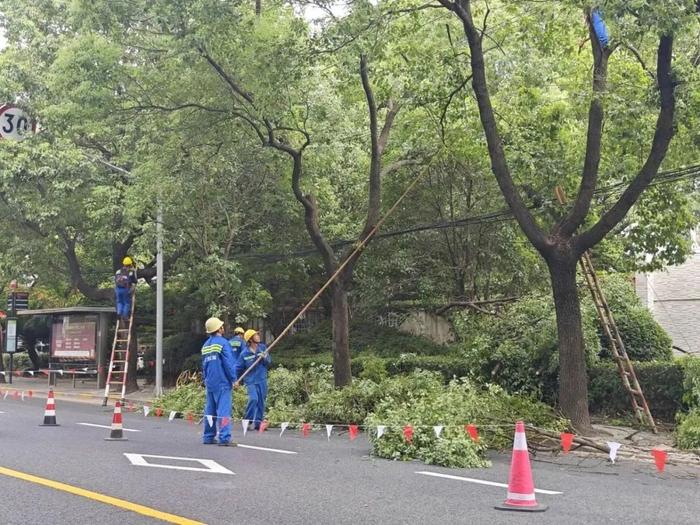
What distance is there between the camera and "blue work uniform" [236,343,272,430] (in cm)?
1400

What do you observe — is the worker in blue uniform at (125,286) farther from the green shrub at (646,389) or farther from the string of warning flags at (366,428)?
the green shrub at (646,389)

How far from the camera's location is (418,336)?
23734 millimetres

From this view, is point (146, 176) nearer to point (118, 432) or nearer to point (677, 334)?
point (118, 432)

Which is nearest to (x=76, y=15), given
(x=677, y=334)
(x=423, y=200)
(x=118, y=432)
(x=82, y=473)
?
(x=118, y=432)

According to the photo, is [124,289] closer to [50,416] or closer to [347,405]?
[50,416]

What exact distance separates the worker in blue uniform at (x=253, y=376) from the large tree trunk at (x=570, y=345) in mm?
5126

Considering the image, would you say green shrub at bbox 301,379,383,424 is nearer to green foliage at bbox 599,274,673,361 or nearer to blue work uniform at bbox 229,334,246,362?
blue work uniform at bbox 229,334,246,362

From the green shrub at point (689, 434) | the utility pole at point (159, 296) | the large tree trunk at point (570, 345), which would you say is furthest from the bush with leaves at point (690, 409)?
the utility pole at point (159, 296)

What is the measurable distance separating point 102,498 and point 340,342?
993 cm

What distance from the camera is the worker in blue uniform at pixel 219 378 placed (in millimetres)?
11336

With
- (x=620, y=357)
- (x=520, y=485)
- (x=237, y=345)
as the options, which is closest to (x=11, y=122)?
(x=237, y=345)

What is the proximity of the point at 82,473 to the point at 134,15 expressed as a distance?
24.9ft

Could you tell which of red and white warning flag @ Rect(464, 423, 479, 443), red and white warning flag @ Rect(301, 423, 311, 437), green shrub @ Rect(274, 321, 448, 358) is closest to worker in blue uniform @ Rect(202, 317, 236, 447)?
red and white warning flag @ Rect(301, 423, 311, 437)

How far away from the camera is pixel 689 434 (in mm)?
11719
